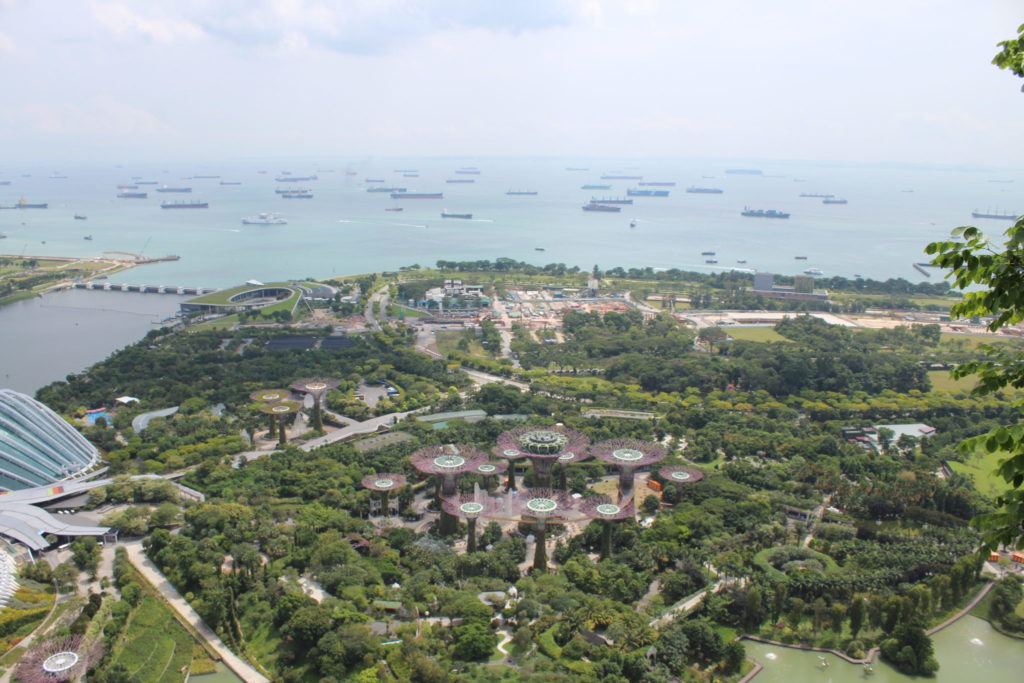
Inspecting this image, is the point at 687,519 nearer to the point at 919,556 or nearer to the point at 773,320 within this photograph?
the point at 919,556

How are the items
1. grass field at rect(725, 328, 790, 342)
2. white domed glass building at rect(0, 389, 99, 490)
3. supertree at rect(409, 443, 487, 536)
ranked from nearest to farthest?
supertree at rect(409, 443, 487, 536) → white domed glass building at rect(0, 389, 99, 490) → grass field at rect(725, 328, 790, 342)

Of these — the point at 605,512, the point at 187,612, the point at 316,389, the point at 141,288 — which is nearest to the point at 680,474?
the point at 605,512

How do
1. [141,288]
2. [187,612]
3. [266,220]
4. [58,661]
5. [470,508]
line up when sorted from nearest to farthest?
[58,661] < [187,612] < [470,508] < [141,288] < [266,220]

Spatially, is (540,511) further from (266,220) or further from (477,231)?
(266,220)

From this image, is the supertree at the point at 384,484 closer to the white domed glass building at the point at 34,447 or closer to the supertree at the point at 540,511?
the supertree at the point at 540,511

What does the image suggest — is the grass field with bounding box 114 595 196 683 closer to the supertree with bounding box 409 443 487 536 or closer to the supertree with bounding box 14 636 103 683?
the supertree with bounding box 14 636 103 683

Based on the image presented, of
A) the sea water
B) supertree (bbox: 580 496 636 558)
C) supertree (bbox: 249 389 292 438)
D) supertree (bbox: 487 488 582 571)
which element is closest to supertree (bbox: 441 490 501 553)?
supertree (bbox: 487 488 582 571)

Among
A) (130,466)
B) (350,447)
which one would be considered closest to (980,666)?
(350,447)
